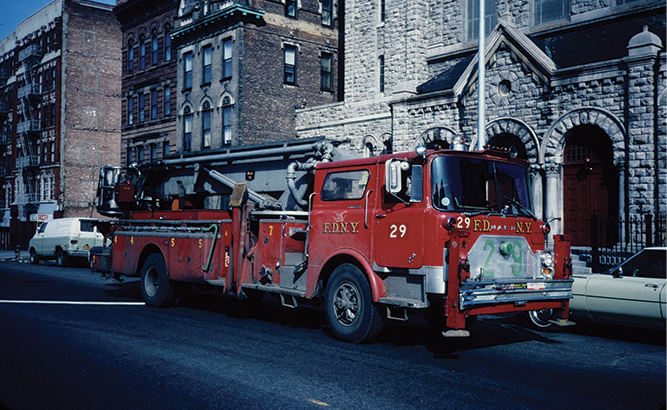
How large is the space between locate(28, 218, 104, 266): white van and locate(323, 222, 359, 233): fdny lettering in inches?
781

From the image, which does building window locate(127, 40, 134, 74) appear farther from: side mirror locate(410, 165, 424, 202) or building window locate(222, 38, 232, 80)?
side mirror locate(410, 165, 424, 202)

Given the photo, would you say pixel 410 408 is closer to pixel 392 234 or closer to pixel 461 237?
pixel 461 237

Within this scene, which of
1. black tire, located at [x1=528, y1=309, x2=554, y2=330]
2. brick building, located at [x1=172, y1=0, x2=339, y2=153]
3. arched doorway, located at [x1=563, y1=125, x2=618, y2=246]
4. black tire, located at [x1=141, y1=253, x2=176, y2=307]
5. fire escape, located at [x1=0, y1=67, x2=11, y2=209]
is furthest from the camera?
fire escape, located at [x1=0, y1=67, x2=11, y2=209]

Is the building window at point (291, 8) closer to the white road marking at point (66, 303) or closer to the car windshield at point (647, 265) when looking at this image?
the white road marking at point (66, 303)

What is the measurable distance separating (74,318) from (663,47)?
17392mm

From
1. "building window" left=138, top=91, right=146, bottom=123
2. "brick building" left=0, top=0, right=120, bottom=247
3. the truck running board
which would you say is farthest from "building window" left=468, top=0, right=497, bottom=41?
"brick building" left=0, top=0, right=120, bottom=247

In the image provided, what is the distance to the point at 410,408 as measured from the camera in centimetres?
593

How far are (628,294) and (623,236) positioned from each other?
10.3m

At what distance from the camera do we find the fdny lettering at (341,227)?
367 inches

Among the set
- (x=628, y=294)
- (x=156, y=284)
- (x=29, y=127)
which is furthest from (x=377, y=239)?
(x=29, y=127)

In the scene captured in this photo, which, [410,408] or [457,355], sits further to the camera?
[457,355]

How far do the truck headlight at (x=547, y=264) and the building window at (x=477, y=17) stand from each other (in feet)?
62.2

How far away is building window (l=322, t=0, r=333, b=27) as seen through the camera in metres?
37.4

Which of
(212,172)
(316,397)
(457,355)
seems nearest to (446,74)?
(212,172)
